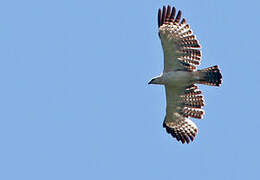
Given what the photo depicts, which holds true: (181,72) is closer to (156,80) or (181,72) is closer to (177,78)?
(177,78)

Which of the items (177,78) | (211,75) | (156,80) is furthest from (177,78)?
(211,75)

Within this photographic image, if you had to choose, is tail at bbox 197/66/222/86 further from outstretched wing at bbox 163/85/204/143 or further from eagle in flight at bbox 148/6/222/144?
outstretched wing at bbox 163/85/204/143

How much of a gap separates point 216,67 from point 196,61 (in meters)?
0.57

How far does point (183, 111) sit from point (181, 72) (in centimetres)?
154

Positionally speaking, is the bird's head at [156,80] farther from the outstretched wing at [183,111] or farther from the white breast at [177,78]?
the outstretched wing at [183,111]

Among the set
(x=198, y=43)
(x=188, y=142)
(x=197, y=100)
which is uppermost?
(x=198, y=43)

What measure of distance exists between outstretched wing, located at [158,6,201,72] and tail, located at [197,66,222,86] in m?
0.30

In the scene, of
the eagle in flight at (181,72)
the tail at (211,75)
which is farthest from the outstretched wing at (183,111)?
the tail at (211,75)

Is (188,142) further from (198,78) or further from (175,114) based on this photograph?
(198,78)

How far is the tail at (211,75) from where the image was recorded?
1848cm

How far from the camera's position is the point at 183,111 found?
19.7m

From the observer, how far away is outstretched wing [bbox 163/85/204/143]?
19.3m

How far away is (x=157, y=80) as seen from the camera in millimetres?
18875

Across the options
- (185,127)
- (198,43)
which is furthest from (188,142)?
(198,43)
